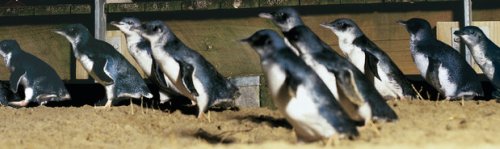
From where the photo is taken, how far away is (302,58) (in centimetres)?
568

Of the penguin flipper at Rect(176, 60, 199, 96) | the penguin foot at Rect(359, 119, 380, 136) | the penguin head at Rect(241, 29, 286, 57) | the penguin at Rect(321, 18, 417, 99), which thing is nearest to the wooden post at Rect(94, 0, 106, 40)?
the penguin flipper at Rect(176, 60, 199, 96)

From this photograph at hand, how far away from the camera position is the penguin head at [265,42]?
16.5 ft

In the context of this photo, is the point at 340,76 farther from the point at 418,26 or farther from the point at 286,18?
the point at 418,26

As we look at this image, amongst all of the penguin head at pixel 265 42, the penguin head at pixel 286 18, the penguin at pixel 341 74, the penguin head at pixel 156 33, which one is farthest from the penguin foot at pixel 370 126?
the penguin head at pixel 156 33

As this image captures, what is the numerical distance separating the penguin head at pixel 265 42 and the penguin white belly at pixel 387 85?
2459 millimetres

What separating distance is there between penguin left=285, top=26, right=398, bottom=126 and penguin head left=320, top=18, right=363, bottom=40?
1.73m

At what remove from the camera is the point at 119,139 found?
5.93m

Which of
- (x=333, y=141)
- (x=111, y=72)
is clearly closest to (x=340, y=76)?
(x=333, y=141)

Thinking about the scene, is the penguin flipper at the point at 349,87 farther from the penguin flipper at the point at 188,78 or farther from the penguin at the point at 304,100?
the penguin flipper at the point at 188,78

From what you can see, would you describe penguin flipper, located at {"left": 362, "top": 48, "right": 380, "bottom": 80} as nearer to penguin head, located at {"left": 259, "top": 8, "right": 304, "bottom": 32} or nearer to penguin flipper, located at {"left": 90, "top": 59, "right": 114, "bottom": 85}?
penguin head, located at {"left": 259, "top": 8, "right": 304, "bottom": 32}

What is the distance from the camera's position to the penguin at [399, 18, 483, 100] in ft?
25.0

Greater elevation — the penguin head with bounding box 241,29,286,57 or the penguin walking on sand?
the penguin head with bounding box 241,29,286,57

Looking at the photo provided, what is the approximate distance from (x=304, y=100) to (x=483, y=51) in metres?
3.47

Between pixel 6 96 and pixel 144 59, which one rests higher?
pixel 144 59
